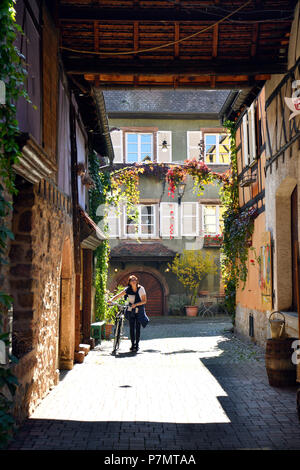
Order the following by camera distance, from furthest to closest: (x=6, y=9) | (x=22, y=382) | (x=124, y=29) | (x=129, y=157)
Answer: (x=129, y=157) → (x=124, y=29) → (x=22, y=382) → (x=6, y=9)

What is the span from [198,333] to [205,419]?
9533mm

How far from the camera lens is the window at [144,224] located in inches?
877

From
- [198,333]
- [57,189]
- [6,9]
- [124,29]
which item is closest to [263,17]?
[124,29]

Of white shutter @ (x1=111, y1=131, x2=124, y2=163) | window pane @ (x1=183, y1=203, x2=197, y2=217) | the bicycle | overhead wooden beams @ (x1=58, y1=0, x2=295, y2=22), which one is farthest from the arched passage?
overhead wooden beams @ (x1=58, y1=0, x2=295, y2=22)

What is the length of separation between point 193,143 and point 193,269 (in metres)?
5.16

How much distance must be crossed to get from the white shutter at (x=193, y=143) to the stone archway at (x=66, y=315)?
1457 centimetres

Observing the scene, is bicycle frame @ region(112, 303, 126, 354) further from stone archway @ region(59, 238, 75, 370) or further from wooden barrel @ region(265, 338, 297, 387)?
wooden barrel @ region(265, 338, 297, 387)

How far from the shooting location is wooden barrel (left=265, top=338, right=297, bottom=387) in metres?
A: 7.09

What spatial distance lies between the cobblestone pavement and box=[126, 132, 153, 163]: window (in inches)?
525

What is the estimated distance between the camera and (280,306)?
9305mm

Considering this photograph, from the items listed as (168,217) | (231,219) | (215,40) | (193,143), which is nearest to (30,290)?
(215,40)

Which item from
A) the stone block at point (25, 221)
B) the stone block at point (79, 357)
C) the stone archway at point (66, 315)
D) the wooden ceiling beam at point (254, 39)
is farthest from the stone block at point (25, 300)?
the wooden ceiling beam at point (254, 39)

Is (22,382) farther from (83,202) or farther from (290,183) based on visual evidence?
(83,202)

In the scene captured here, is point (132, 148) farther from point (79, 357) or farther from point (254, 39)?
point (254, 39)
